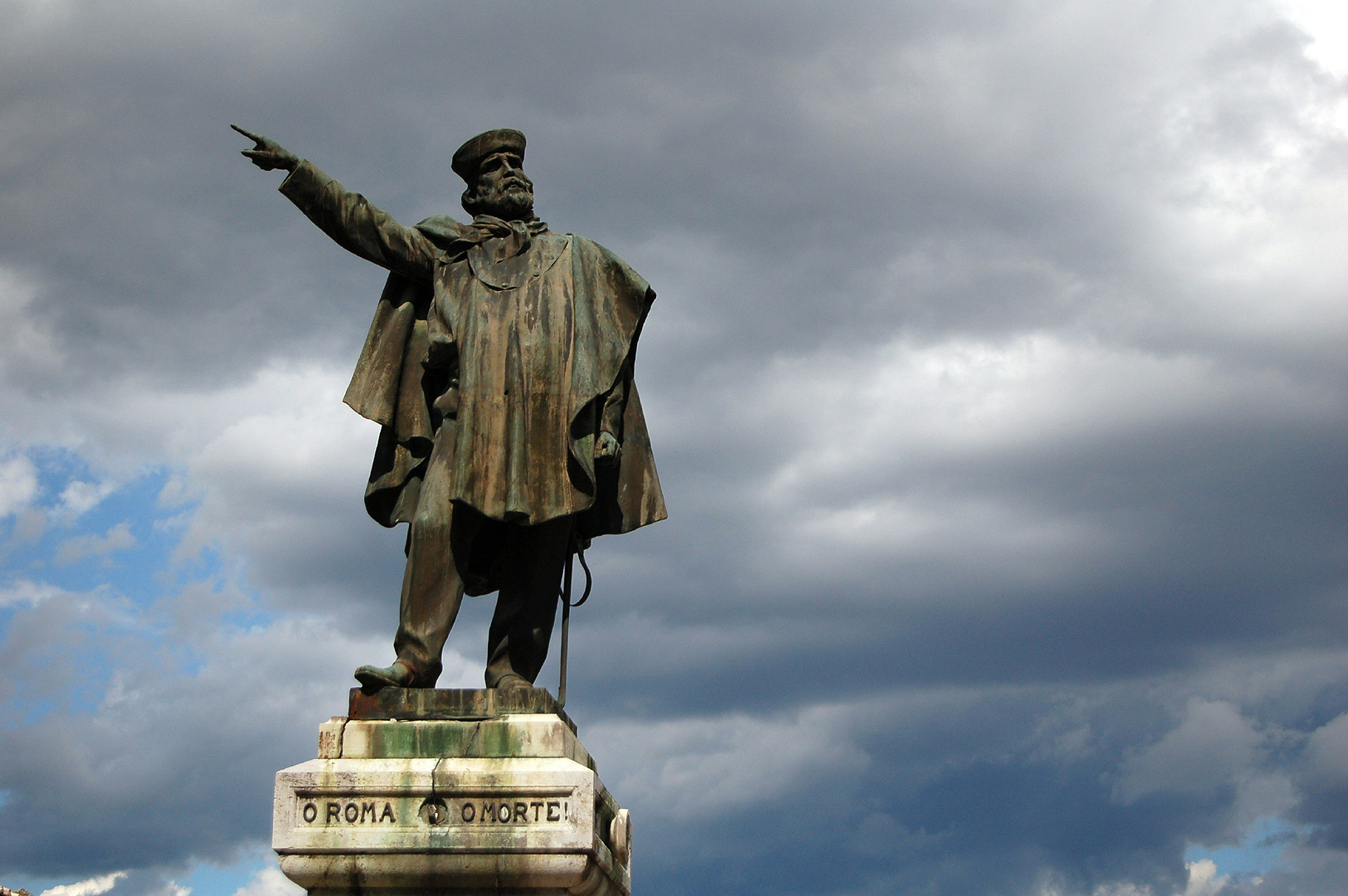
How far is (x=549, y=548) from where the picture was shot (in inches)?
413

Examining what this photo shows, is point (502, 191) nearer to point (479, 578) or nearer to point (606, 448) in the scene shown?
point (606, 448)

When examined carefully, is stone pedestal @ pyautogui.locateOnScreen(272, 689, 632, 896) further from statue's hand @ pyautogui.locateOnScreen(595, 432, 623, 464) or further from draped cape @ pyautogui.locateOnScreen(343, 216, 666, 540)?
statue's hand @ pyautogui.locateOnScreen(595, 432, 623, 464)

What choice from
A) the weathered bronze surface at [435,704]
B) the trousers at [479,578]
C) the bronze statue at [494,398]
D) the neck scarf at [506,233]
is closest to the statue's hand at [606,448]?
the bronze statue at [494,398]

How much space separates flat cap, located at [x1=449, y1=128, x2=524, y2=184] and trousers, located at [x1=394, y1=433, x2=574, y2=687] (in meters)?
2.28

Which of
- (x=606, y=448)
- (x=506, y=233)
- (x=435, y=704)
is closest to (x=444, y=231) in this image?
(x=506, y=233)

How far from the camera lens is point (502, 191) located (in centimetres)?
1093

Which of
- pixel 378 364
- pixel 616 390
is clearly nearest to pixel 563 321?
pixel 616 390

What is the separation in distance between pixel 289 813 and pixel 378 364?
3.09m

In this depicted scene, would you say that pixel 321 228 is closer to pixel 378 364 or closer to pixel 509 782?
pixel 378 364

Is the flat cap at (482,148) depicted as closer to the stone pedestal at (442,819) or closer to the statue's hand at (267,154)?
the statue's hand at (267,154)

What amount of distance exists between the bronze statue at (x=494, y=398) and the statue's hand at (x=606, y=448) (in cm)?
1

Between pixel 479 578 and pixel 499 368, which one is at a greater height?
pixel 499 368

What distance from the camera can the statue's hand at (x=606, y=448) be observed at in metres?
10.4

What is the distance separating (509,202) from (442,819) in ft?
13.9
